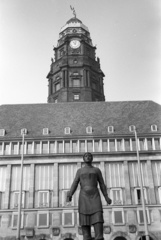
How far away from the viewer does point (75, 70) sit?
72625 millimetres

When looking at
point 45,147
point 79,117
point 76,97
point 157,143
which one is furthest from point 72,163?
point 76,97

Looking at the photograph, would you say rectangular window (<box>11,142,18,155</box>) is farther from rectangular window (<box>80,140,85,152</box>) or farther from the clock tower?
the clock tower

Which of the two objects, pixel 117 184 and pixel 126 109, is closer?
pixel 117 184

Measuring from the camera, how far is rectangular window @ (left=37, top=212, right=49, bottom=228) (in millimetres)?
42631

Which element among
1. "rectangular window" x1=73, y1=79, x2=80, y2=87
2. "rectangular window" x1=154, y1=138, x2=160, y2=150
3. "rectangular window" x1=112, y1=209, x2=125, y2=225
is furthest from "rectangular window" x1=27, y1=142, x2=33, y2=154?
"rectangular window" x1=73, y1=79, x2=80, y2=87

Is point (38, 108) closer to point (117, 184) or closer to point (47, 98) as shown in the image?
point (47, 98)

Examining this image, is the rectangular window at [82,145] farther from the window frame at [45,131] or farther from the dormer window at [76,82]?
the dormer window at [76,82]

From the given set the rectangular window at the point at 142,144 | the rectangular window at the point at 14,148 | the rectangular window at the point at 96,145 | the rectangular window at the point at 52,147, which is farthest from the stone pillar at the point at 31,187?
the rectangular window at the point at 142,144

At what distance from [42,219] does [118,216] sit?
9503 millimetres

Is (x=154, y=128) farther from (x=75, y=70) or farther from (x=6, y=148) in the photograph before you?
(x=75, y=70)

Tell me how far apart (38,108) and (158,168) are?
2326 cm

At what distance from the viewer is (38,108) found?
59.0m

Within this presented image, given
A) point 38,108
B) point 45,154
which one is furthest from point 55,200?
point 38,108

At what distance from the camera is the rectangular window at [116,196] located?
44369 millimetres
